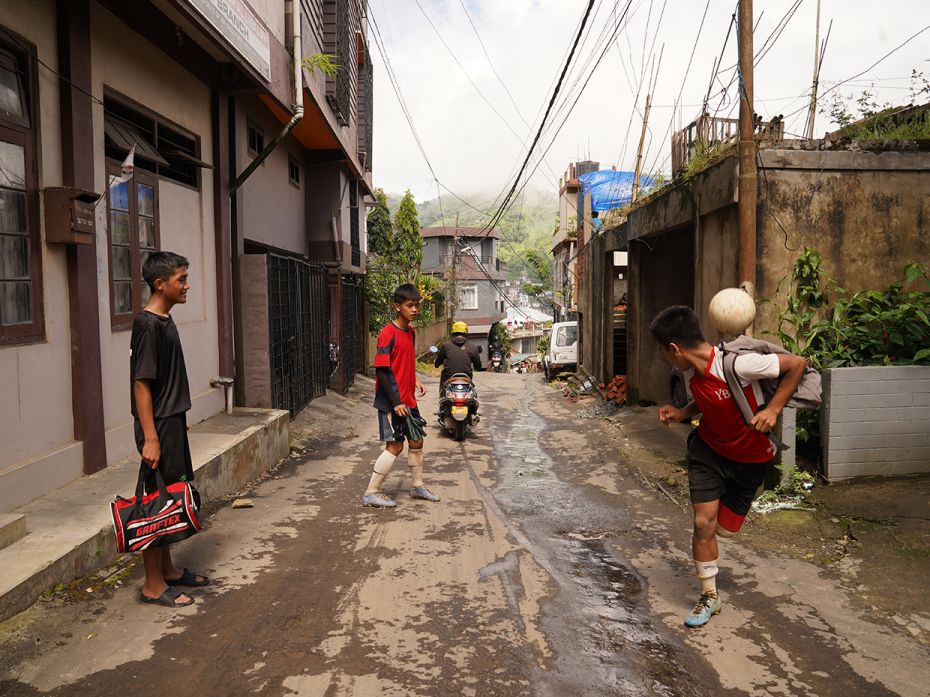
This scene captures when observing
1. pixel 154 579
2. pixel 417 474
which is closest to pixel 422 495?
pixel 417 474

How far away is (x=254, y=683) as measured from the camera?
3182 millimetres

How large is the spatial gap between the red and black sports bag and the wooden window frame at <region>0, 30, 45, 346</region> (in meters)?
1.90

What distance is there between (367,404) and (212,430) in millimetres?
7204

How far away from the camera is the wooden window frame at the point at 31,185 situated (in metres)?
4.98

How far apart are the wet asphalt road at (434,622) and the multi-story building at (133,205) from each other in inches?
61.4

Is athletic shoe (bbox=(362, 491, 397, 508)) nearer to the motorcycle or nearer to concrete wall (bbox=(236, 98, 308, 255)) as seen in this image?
the motorcycle

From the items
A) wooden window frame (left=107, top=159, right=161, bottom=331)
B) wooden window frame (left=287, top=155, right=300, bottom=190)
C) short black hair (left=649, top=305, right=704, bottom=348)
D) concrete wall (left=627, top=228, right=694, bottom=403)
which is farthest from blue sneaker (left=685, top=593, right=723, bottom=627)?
wooden window frame (left=287, top=155, right=300, bottom=190)

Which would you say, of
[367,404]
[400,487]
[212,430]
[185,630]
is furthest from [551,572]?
[367,404]

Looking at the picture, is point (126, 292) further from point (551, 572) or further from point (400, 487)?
point (551, 572)

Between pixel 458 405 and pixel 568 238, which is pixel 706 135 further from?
pixel 568 238

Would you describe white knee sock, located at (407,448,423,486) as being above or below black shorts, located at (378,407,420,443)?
below

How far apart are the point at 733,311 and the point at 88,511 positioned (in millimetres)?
4247

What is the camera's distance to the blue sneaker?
3897 millimetres

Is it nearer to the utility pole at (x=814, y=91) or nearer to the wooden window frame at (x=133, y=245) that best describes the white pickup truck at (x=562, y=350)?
the utility pole at (x=814, y=91)
